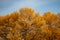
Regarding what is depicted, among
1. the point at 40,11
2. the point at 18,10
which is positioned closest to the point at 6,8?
the point at 18,10

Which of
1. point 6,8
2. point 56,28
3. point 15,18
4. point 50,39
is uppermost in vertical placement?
point 6,8

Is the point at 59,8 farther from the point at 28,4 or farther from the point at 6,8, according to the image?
the point at 6,8

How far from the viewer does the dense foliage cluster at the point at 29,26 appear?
285 inches

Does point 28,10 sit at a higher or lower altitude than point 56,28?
higher

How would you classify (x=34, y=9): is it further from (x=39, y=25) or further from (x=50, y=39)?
(x=50, y=39)

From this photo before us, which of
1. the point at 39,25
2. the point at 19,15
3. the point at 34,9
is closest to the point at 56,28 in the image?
the point at 39,25

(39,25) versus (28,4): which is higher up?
(28,4)

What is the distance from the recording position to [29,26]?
7.29 meters

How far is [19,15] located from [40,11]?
38.7 inches

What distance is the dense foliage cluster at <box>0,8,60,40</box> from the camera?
723 centimetres

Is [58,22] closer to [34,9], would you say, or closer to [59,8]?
[59,8]

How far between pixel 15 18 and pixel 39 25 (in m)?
1.15

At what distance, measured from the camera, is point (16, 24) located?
736cm

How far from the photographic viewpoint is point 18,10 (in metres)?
7.34
